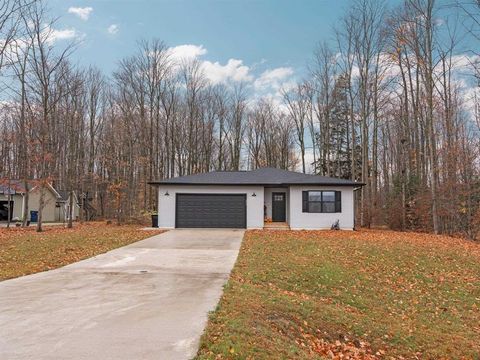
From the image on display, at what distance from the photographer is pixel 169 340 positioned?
3883 mm

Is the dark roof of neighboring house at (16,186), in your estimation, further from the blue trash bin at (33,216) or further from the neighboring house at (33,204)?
the blue trash bin at (33,216)

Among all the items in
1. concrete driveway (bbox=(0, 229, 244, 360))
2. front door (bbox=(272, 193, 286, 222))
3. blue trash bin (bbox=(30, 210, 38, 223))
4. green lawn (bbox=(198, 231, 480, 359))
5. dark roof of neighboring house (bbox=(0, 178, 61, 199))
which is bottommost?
green lawn (bbox=(198, 231, 480, 359))

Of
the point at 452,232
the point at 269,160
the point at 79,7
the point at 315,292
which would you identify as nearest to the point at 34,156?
the point at 79,7

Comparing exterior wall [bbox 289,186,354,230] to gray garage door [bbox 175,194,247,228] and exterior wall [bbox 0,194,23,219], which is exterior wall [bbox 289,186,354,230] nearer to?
gray garage door [bbox 175,194,247,228]

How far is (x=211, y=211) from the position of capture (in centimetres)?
1944

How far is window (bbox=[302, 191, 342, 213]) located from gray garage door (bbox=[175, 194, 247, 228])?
339 cm

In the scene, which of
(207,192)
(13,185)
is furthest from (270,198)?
(13,185)

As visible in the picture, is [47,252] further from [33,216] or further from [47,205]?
[47,205]

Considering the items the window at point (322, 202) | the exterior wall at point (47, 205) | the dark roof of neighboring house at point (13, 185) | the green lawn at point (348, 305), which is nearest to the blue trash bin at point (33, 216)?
the exterior wall at point (47, 205)

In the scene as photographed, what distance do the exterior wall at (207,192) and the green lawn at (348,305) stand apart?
294 inches

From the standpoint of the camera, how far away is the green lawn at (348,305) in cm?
443

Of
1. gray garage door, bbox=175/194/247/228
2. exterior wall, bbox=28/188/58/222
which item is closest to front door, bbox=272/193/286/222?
gray garage door, bbox=175/194/247/228

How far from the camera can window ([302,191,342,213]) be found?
1927cm

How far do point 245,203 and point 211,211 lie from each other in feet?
6.23
